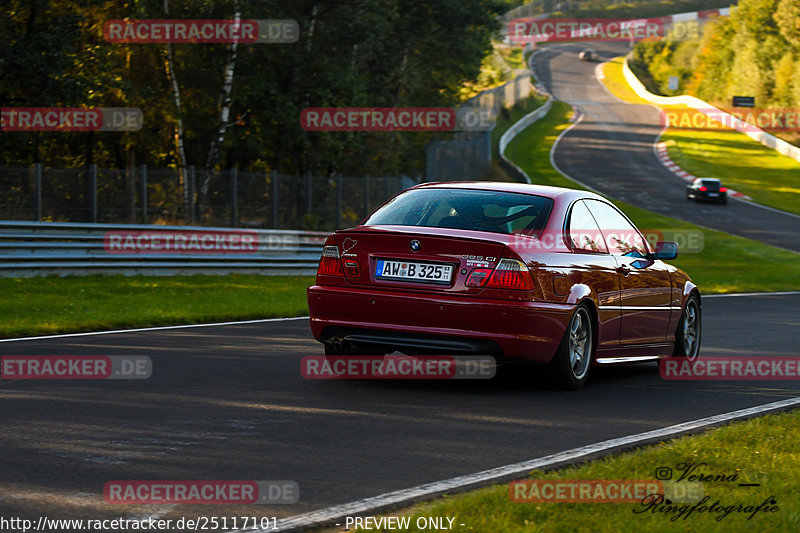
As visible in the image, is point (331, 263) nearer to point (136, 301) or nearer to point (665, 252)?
point (665, 252)

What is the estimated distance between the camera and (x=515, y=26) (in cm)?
13212

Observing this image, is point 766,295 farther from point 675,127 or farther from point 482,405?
point 675,127

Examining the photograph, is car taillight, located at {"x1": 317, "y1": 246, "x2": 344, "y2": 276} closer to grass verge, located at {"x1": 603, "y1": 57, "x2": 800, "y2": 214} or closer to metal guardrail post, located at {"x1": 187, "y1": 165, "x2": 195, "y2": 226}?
metal guardrail post, located at {"x1": 187, "y1": 165, "x2": 195, "y2": 226}

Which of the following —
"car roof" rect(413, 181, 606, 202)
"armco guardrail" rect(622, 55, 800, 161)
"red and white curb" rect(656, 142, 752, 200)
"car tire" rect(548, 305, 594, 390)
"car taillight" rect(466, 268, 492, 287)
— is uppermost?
"armco guardrail" rect(622, 55, 800, 161)

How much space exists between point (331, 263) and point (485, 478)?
3.32 meters

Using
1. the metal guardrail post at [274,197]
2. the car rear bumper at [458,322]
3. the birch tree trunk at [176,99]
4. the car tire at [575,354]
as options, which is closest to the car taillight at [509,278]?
the car rear bumper at [458,322]

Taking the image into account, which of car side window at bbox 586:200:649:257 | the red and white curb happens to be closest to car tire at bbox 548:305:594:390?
car side window at bbox 586:200:649:257

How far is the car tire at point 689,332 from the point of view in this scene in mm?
10945

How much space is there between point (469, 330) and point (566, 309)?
82 centimetres

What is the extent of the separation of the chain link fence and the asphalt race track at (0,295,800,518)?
10.8m

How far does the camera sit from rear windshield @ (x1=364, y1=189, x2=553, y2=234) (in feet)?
28.8

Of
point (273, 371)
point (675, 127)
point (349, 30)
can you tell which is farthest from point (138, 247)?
point (675, 127)

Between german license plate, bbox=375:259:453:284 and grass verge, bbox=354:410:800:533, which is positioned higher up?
german license plate, bbox=375:259:453:284

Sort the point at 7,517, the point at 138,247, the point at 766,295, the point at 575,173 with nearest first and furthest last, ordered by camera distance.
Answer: the point at 7,517
the point at 138,247
the point at 766,295
the point at 575,173
